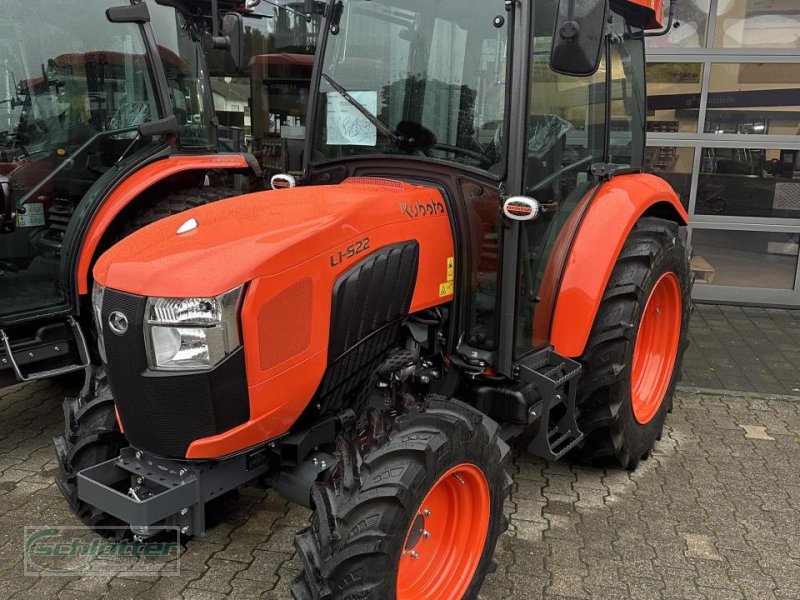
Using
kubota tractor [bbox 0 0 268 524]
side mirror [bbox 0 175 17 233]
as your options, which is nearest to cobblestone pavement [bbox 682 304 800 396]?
kubota tractor [bbox 0 0 268 524]

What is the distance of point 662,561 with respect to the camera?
2.77m

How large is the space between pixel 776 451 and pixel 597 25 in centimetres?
261

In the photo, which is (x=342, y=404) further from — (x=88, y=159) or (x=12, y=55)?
(x=12, y=55)

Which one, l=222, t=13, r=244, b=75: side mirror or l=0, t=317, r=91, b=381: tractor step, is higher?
l=222, t=13, r=244, b=75: side mirror

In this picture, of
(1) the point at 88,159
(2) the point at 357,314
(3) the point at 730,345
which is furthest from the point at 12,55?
(3) the point at 730,345

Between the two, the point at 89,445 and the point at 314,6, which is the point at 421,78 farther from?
the point at 89,445

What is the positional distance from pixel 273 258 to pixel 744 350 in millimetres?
4491

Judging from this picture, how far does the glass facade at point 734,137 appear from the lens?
6.40 meters

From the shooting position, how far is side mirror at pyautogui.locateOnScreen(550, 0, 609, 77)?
7.41ft

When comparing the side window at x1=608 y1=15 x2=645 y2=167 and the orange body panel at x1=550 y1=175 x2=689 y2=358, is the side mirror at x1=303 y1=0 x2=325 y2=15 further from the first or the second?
the orange body panel at x1=550 y1=175 x2=689 y2=358

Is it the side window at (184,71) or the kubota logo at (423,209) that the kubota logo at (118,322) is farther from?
the side window at (184,71)

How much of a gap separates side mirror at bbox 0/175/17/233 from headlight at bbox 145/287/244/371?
5.90ft

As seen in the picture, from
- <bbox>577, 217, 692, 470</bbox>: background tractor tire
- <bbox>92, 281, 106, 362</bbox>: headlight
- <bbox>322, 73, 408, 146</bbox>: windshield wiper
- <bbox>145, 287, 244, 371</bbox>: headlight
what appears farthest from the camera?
<bbox>577, 217, 692, 470</bbox>: background tractor tire

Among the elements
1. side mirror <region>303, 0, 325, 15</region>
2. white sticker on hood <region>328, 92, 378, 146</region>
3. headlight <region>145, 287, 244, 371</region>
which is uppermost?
side mirror <region>303, 0, 325, 15</region>
